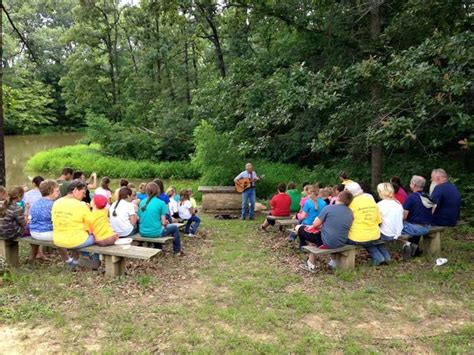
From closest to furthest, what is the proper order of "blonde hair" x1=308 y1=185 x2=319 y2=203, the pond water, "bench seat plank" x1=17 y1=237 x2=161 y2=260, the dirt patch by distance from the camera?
the dirt patch
"bench seat plank" x1=17 y1=237 x2=161 y2=260
"blonde hair" x1=308 y1=185 x2=319 y2=203
the pond water

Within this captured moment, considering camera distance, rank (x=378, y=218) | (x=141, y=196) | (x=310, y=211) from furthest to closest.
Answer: (x=141, y=196), (x=310, y=211), (x=378, y=218)

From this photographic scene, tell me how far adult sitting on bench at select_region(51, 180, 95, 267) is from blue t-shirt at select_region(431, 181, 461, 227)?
5356mm

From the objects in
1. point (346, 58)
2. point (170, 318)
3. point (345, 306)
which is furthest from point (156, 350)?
point (346, 58)

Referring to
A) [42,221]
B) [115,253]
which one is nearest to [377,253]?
[115,253]

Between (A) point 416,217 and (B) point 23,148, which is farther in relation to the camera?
(B) point 23,148

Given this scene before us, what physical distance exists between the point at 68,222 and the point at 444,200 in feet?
18.7

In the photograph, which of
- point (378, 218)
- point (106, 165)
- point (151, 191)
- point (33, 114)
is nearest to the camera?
point (378, 218)

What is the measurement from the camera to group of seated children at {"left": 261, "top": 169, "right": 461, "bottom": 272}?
5680 millimetres

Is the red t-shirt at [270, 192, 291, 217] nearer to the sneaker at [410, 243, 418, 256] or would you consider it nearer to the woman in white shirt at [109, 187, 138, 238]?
the sneaker at [410, 243, 418, 256]

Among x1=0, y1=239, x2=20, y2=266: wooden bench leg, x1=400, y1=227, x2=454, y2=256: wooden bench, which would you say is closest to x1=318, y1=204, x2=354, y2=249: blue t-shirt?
x1=400, y1=227, x2=454, y2=256: wooden bench

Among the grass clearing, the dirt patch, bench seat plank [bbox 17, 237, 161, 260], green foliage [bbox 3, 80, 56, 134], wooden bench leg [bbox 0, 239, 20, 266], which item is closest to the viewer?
the dirt patch

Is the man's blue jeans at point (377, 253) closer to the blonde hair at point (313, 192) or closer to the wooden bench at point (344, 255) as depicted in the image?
the wooden bench at point (344, 255)

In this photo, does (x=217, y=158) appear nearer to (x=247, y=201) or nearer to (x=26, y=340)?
(x=247, y=201)

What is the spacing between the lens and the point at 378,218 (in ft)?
19.2
